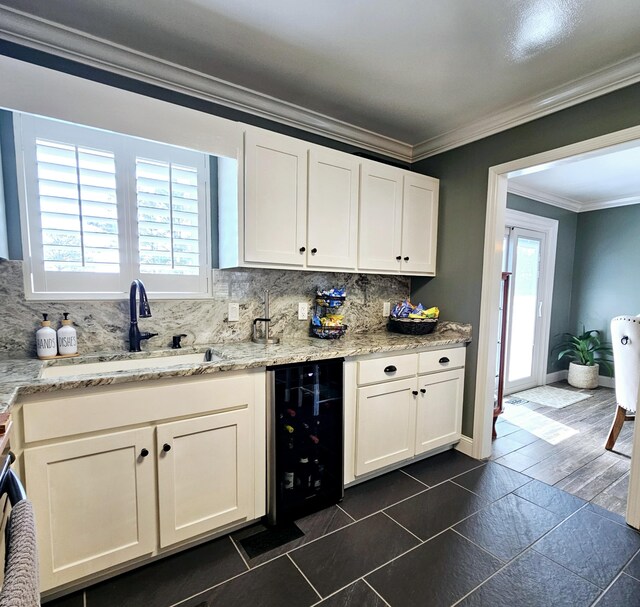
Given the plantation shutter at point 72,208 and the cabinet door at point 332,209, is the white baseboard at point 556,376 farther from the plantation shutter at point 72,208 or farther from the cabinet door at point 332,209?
the plantation shutter at point 72,208

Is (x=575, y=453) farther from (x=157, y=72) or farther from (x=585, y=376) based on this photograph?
(x=157, y=72)

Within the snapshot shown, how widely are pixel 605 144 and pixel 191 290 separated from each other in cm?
257

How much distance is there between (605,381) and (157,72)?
233 inches

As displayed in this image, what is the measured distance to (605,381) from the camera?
15.4 feet

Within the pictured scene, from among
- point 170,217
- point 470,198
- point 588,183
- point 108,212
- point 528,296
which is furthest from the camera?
point 528,296

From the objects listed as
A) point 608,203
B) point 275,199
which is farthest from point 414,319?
point 608,203

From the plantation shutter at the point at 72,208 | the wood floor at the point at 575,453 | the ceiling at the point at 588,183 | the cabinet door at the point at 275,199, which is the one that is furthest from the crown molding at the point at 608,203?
the plantation shutter at the point at 72,208

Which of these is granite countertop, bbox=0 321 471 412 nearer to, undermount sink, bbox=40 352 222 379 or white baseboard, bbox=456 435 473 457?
undermount sink, bbox=40 352 222 379

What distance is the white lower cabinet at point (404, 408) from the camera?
220 cm

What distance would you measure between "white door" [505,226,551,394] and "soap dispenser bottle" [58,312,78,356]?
4149mm

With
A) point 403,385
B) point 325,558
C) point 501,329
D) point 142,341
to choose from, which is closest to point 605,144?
point 501,329

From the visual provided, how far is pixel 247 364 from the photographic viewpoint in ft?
5.63

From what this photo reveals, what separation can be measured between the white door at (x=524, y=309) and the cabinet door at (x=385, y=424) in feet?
7.95

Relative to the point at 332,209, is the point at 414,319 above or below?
below
